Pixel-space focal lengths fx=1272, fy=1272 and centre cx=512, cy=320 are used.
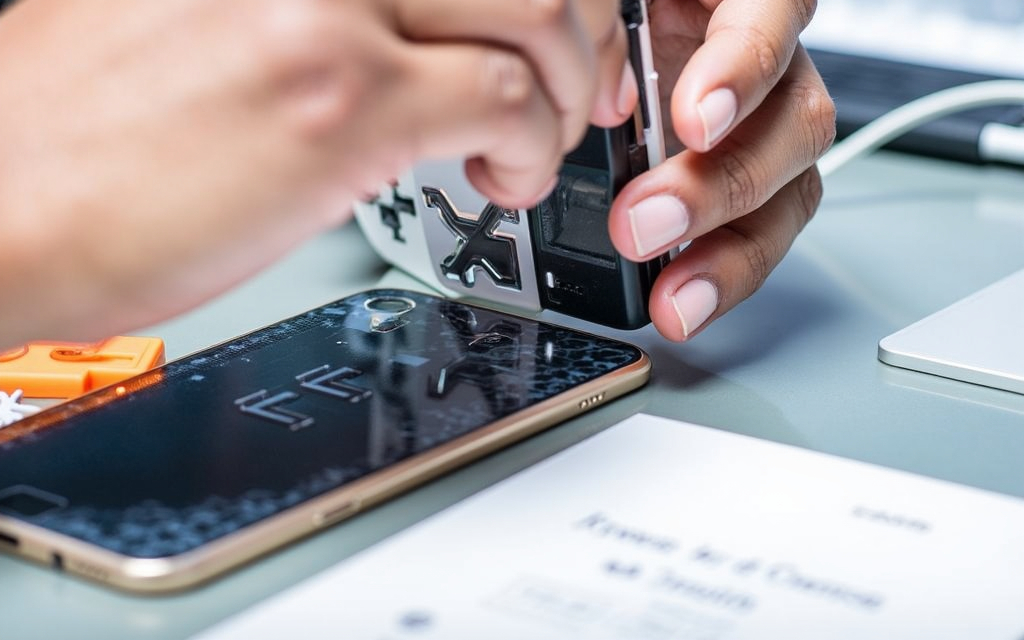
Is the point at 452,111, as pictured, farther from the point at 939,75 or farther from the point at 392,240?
the point at 939,75

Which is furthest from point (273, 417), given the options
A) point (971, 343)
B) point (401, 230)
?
point (971, 343)

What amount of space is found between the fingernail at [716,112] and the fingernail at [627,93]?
0.17 ft

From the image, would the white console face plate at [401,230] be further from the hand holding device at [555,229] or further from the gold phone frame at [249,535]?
the gold phone frame at [249,535]

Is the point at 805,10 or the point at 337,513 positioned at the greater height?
the point at 805,10

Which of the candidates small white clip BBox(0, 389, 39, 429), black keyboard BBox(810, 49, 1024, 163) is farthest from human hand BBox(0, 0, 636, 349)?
black keyboard BBox(810, 49, 1024, 163)

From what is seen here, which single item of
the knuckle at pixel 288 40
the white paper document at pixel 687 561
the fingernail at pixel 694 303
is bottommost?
the white paper document at pixel 687 561

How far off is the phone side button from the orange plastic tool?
16 cm

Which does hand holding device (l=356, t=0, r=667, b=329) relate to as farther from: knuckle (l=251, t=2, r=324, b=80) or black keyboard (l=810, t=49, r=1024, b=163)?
black keyboard (l=810, t=49, r=1024, b=163)

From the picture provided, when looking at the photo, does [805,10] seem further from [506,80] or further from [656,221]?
[506,80]

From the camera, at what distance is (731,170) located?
0.63m

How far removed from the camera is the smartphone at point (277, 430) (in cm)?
43

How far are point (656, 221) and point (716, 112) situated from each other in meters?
0.06

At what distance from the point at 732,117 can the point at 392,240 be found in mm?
234

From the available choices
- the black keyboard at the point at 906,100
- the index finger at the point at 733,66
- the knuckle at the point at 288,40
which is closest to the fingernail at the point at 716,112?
the index finger at the point at 733,66
